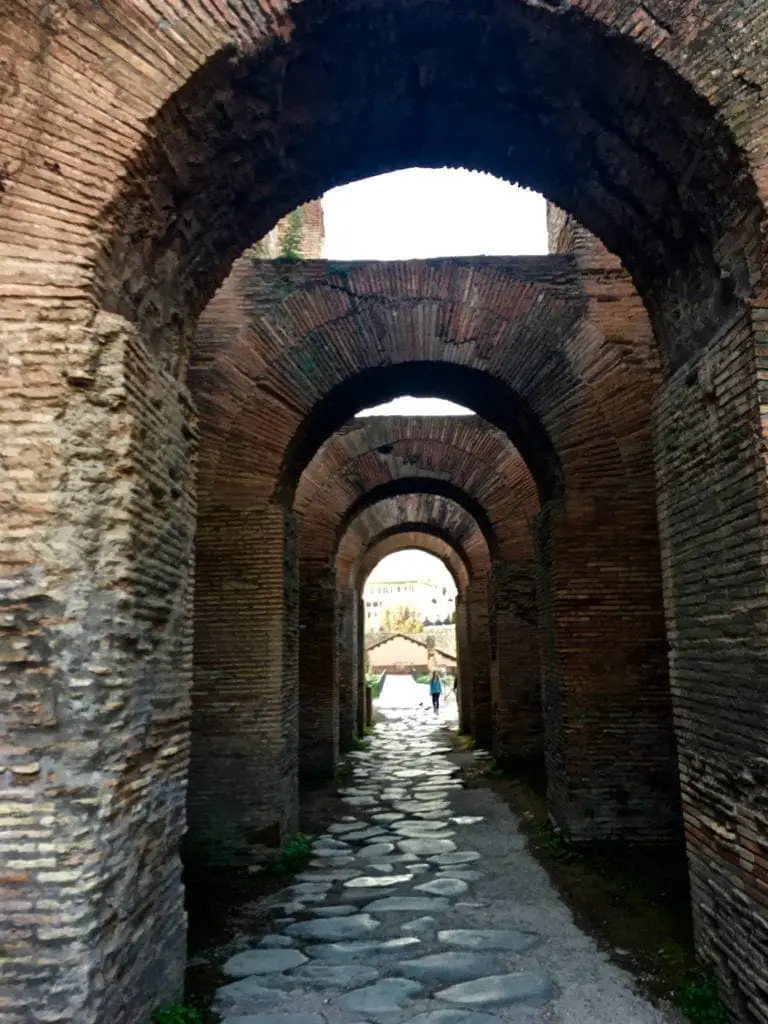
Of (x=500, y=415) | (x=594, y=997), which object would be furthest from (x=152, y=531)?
(x=500, y=415)

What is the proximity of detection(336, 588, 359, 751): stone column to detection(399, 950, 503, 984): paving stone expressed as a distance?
29.5 ft

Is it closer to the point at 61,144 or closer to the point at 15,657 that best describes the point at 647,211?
the point at 61,144

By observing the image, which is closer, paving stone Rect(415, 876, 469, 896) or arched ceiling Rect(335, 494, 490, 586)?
paving stone Rect(415, 876, 469, 896)

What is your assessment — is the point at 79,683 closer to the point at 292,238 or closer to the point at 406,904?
the point at 406,904

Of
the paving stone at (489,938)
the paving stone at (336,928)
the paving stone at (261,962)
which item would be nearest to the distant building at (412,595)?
the paving stone at (336,928)

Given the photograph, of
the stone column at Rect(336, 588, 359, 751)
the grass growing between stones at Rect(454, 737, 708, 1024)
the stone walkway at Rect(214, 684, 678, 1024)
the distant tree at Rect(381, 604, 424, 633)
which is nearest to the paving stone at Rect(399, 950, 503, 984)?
the stone walkway at Rect(214, 684, 678, 1024)

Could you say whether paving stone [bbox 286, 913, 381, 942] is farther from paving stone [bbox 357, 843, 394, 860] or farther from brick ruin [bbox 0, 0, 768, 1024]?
paving stone [bbox 357, 843, 394, 860]

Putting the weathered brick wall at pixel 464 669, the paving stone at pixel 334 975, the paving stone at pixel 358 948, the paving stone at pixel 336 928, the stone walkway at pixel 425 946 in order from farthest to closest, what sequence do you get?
the weathered brick wall at pixel 464 669 < the paving stone at pixel 336 928 < the paving stone at pixel 358 948 < the paving stone at pixel 334 975 < the stone walkway at pixel 425 946

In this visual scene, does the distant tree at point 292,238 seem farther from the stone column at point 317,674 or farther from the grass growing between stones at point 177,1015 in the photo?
the grass growing between stones at point 177,1015

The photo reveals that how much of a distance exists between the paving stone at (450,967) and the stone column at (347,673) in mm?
8986

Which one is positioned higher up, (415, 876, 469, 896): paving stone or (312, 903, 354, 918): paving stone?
(312, 903, 354, 918): paving stone

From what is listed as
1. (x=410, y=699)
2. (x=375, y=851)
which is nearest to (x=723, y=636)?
(x=375, y=851)

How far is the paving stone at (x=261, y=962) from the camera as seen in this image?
4422 millimetres

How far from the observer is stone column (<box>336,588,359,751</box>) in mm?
13984
